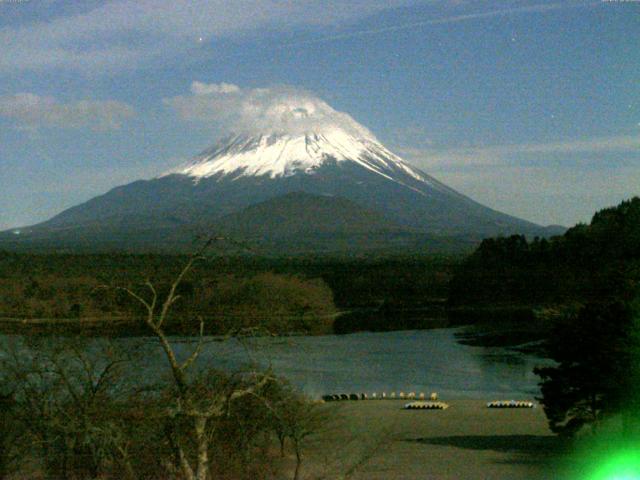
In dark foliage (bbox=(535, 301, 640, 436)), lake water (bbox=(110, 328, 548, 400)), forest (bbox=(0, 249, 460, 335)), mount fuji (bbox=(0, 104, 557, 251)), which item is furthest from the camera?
mount fuji (bbox=(0, 104, 557, 251))

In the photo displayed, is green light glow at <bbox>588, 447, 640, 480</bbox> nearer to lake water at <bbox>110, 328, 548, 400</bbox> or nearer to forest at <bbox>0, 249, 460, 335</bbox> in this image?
forest at <bbox>0, 249, 460, 335</bbox>

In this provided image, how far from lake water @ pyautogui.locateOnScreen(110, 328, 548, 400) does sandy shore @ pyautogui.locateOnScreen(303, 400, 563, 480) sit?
256 centimetres

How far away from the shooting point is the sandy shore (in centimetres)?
1020

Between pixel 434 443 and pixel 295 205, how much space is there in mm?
107121

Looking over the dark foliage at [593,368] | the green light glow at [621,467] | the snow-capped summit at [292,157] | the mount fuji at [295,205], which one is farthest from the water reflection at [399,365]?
the snow-capped summit at [292,157]

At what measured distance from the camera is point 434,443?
13.7 m

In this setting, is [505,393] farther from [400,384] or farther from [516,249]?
[516,249]

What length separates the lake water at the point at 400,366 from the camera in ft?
71.8

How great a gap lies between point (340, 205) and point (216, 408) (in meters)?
119

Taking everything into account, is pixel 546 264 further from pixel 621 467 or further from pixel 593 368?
pixel 621 467

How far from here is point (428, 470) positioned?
10.4 meters

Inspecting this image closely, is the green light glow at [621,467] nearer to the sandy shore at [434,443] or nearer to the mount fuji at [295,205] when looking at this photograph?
the sandy shore at [434,443]

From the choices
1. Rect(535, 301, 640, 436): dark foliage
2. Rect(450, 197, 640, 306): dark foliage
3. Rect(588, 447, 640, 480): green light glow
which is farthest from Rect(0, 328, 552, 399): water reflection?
Rect(588, 447, 640, 480): green light glow

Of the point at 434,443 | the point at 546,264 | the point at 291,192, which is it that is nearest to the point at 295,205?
the point at 291,192
